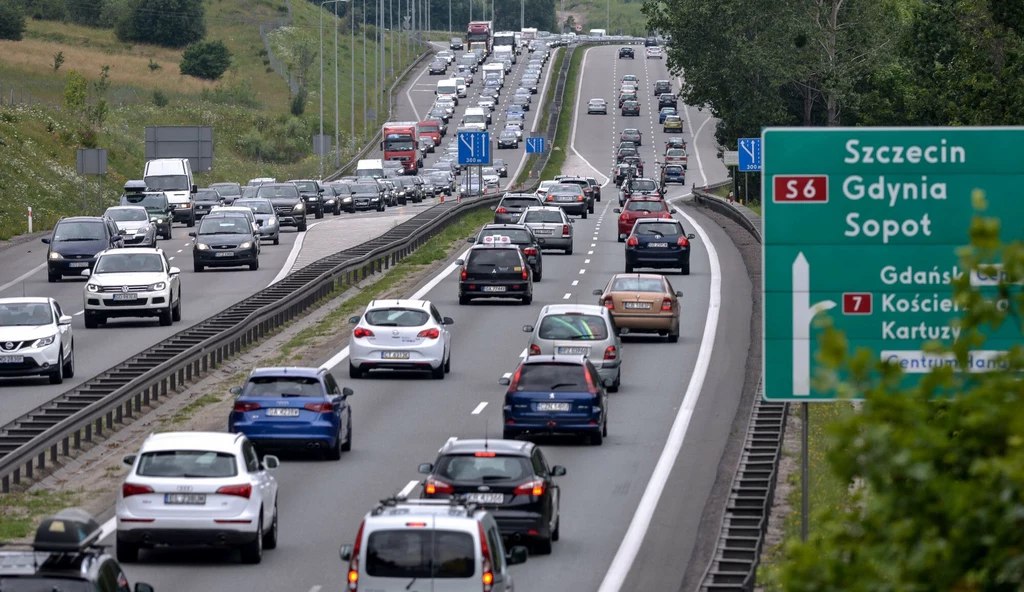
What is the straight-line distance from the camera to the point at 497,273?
42531 millimetres

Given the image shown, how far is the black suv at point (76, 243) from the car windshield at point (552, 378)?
954 inches

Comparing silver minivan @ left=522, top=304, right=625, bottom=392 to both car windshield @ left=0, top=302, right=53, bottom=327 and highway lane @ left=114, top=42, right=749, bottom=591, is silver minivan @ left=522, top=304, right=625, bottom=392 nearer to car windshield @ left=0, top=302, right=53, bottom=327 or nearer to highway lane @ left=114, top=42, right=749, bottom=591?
highway lane @ left=114, top=42, right=749, bottom=591

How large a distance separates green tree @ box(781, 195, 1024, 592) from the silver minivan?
24254 mm

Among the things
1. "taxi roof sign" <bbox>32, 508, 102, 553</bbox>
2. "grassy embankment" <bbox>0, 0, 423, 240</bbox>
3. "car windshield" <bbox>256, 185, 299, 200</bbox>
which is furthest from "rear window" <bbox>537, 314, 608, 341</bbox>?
"car windshield" <bbox>256, 185, 299, 200</bbox>

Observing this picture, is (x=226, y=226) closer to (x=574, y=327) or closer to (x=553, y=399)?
(x=574, y=327)

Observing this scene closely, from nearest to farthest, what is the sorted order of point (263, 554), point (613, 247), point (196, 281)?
point (263, 554), point (196, 281), point (613, 247)

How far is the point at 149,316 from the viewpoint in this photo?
128ft

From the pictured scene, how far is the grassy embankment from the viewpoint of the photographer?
7856cm

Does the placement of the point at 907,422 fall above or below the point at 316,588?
above

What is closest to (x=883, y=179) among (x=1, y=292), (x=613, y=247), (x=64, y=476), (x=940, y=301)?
(x=940, y=301)

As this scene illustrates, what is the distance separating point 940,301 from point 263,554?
8980 millimetres

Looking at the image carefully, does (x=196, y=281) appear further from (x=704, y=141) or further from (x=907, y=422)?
(x=704, y=141)

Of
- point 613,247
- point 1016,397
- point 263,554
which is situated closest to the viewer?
point 1016,397

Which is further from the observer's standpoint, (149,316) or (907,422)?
(149,316)
